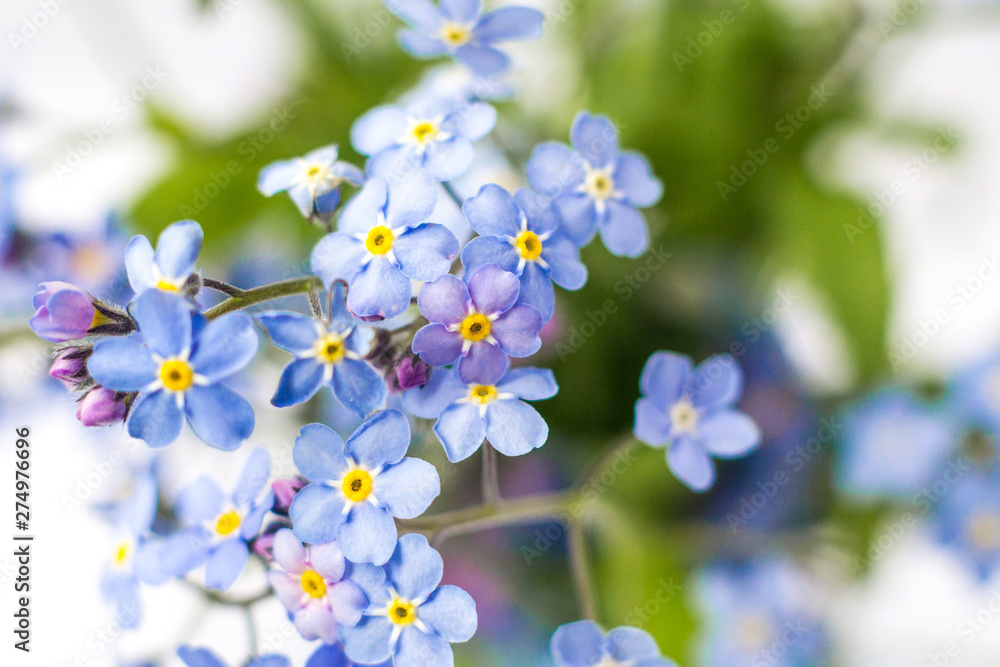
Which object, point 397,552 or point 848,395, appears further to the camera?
point 848,395

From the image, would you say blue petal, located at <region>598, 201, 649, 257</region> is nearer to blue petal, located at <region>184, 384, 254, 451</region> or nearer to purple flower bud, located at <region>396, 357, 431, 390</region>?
purple flower bud, located at <region>396, 357, 431, 390</region>

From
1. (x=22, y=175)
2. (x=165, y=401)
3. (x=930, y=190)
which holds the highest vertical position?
(x=930, y=190)

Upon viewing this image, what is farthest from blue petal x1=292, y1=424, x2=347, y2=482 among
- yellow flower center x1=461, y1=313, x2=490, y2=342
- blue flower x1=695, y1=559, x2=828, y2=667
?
blue flower x1=695, y1=559, x2=828, y2=667

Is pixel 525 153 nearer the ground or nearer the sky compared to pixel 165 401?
nearer the sky

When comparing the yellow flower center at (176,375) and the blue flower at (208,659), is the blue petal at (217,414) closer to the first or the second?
the yellow flower center at (176,375)

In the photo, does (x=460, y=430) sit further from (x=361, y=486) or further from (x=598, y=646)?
(x=598, y=646)

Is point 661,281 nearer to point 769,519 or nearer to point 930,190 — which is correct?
point 769,519

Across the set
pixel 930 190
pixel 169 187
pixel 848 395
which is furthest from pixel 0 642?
pixel 930 190
